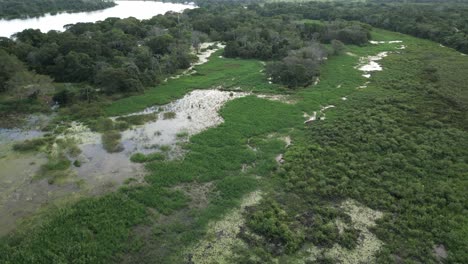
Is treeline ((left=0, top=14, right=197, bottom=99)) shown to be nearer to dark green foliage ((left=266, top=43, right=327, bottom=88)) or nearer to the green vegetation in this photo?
the green vegetation

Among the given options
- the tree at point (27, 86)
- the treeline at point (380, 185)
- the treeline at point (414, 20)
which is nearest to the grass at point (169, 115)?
the treeline at point (380, 185)

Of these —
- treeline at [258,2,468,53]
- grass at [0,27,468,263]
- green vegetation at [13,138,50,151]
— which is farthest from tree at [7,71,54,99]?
treeline at [258,2,468,53]

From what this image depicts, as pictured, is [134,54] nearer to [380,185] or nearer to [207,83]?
[207,83]

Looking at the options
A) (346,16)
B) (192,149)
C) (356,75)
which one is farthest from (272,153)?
(346,16)

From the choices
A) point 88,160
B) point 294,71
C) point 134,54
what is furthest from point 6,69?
point 294,71

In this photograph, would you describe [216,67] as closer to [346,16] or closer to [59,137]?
[59,137]
